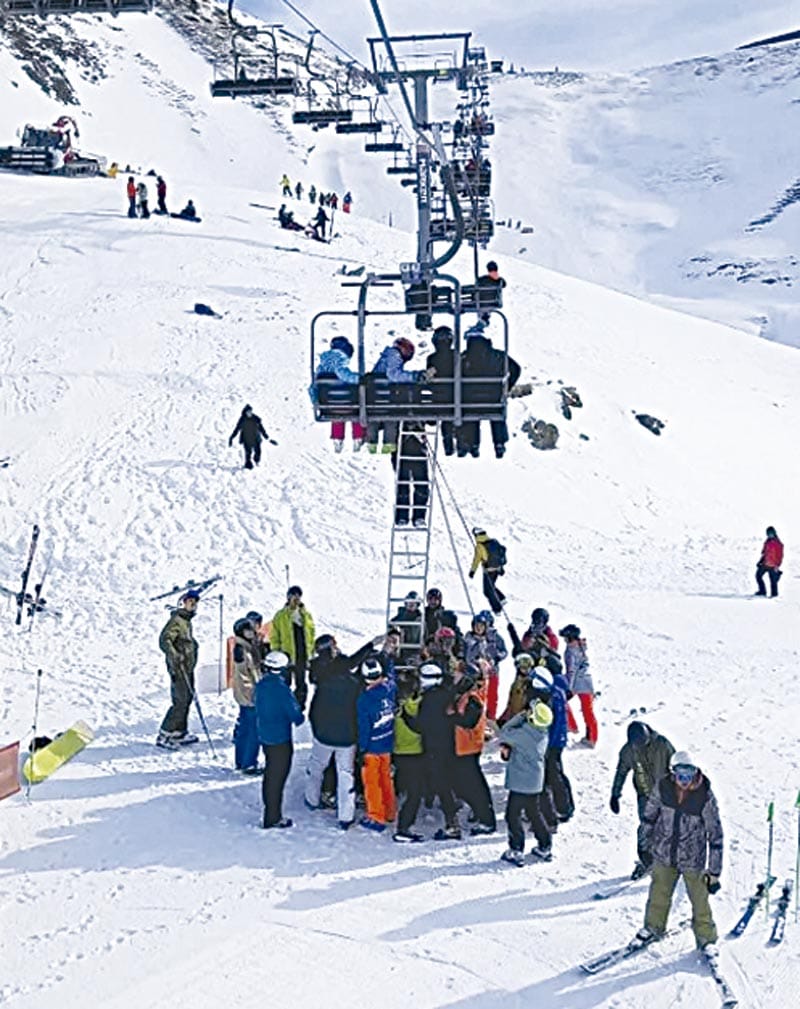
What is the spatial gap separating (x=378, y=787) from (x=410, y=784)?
0.98 feet

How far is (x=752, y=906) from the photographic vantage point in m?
7.86

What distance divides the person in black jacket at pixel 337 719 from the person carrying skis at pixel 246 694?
0.89 m

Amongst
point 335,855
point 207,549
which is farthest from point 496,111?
point 335,855

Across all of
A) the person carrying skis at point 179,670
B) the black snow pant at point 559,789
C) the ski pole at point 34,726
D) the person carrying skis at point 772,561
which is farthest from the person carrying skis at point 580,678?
the person carrying skis at point 772,561

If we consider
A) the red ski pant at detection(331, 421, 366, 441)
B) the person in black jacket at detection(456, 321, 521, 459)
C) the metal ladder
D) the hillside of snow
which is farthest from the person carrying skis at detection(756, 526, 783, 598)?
the person in black jacket at detection(456, 321, 521, 459)

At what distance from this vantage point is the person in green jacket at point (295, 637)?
11.0m

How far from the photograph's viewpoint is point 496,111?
121 m

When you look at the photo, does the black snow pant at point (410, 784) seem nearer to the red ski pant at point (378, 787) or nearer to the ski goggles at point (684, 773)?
the red ski pant at point (378, 787)

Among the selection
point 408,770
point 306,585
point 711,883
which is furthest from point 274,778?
point 306,585

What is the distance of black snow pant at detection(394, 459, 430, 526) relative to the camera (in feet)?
41.2

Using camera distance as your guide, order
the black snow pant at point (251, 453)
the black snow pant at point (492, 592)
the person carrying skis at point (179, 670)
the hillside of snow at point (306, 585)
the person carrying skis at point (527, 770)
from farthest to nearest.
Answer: the black snow pant at point (251, 453)
the black snow pant at point (492, 592)
the person carrying skis at point (179, 670)
the person carrying skis at point (527, 770)
the hillside of snow at point (306, 585)

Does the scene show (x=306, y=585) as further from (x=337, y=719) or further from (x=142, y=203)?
(x=142, y=203)

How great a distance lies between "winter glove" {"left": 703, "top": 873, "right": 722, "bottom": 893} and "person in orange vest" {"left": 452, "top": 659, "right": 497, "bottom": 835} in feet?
6.97

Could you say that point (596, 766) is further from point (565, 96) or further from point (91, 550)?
point (565, 96)
